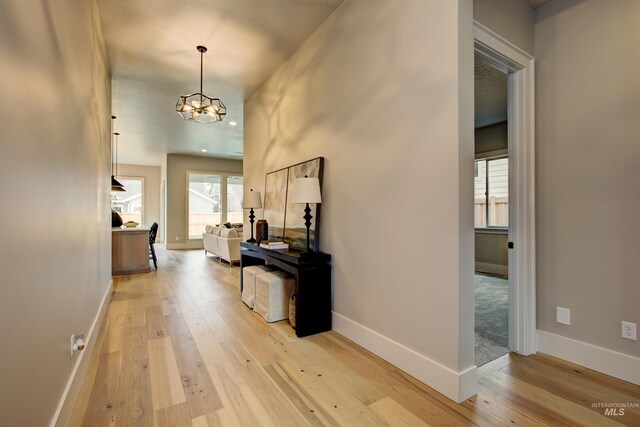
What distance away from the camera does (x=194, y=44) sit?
10.8ft

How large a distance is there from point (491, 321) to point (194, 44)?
4.32 m

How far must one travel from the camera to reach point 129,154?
9.05 meters

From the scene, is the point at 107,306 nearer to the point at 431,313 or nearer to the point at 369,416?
the point at 369,416

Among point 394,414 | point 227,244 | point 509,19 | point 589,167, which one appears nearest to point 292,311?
point 394,414

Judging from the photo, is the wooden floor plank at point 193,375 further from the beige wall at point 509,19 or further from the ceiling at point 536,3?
the ceiling at point 536,3

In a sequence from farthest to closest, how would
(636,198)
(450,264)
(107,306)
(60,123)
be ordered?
(107,306), (636,198), (450,264), (60,123)

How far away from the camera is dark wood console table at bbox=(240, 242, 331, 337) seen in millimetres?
2645

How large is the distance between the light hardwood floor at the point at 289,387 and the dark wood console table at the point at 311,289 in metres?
0.12

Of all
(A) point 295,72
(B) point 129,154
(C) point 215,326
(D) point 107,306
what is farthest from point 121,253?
(B) point 129,154

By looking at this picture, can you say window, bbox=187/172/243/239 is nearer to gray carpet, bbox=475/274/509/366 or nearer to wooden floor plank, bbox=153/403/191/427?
gray carpet, bbox=475/274/509/366

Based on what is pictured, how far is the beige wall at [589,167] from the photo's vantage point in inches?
78.0

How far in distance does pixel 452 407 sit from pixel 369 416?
19.1 inches

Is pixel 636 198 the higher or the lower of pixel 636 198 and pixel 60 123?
the lower

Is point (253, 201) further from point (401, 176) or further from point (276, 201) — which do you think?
point (401, 176)
